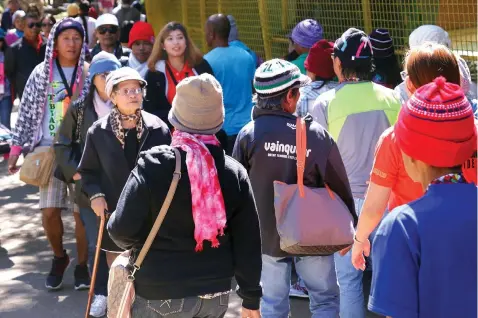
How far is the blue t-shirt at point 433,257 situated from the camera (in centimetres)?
259

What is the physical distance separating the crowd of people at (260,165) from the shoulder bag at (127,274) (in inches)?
1.8

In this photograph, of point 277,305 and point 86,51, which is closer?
point 277,305

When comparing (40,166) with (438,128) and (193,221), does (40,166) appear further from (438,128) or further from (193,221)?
(438,128)

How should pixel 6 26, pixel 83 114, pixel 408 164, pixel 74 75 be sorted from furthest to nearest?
pixel 6 26 < pixel 74 75 < pixel 83 114 < pixel 408 164

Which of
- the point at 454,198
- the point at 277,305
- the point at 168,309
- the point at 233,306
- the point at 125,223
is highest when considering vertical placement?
the point at 454,198

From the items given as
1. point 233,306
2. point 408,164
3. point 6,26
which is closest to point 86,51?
point 233,306

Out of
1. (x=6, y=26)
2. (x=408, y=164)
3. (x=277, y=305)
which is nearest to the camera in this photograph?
(x=408, y=164)

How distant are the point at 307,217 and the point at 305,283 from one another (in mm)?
547

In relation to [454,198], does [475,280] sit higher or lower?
lower

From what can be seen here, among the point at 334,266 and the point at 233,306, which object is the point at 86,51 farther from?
the point at 334,266

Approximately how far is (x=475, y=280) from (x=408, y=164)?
444mm

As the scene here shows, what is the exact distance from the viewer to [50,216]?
22.8 feet

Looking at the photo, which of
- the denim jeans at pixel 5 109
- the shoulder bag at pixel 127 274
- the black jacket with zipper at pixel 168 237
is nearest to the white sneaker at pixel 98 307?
the shoulder bag at pixel 127 274

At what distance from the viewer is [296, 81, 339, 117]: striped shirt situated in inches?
236
